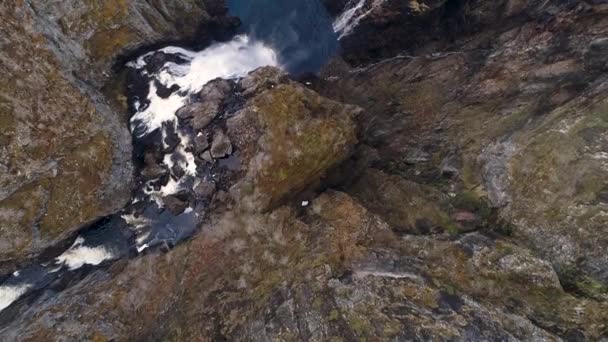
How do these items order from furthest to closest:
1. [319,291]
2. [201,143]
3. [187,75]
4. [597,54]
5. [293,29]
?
[293,29]
[187,75]
[201,143]
[597,54]
[319,291]

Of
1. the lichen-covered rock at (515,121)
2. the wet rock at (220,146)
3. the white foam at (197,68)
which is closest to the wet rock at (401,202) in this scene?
the lichen-covered rock at (515,121)

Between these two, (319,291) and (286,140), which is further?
(286,140)

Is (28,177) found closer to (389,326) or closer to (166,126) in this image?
(166,126)

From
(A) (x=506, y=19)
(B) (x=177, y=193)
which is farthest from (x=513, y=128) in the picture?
(B) (x=177, y=193)

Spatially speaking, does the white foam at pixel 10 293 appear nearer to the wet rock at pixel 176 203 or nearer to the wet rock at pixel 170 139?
the wet rock at pixel 176 203

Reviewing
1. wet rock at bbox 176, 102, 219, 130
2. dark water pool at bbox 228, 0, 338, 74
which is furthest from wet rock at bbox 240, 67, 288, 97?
dark water pool at bbox 228, 0, 338, 74

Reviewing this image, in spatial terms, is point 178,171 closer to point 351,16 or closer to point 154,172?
point 154,172

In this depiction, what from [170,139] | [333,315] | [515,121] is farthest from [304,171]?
[515,121]
